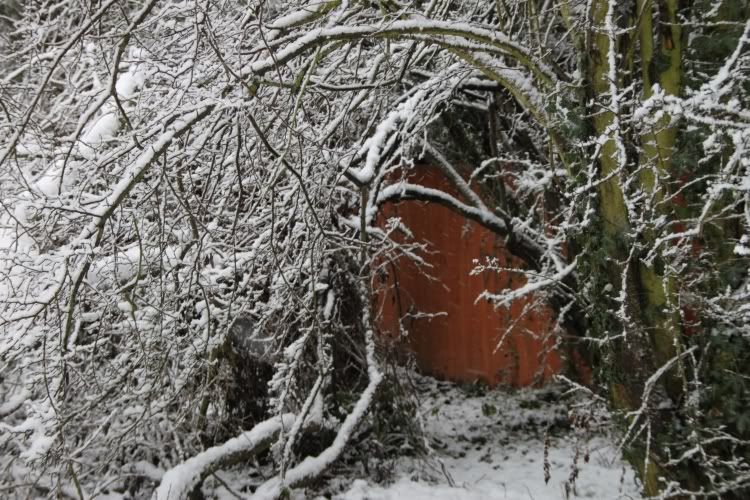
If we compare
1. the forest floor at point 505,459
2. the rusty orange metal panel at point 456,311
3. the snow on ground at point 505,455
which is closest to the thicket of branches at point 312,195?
the forest floor at point 505,459

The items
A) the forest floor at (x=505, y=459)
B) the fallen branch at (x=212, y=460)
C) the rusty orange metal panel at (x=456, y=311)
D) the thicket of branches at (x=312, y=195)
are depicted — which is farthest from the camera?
the rusty orange metal panel at (x=456, y=311)

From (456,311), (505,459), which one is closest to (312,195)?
(505,459)

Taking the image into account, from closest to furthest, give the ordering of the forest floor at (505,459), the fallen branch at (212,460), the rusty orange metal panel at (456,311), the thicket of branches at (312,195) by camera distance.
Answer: the thicket of branches at (312,195) < the fallen branch at (212,460) < the forest floor at (505,459) < the rusty orange metal panel at (456,311)

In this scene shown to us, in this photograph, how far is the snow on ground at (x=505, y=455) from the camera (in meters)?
5.09

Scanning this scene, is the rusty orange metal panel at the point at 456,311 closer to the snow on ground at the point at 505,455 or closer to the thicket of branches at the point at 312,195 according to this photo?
the snow on ground at the point at 505,455

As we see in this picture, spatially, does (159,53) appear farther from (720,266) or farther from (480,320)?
(480,320)

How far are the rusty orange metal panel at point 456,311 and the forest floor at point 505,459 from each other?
0.61 metres

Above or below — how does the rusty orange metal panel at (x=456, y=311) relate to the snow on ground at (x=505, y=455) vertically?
above

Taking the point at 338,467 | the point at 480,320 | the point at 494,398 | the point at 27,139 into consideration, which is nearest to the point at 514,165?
the point at 480,320

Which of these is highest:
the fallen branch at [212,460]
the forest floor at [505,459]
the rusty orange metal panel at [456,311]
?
the rusty orange metal panel at [456,311]

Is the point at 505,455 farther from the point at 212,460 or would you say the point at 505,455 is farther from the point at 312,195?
the point at 312,195

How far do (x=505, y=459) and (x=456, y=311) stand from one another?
309 centimetres

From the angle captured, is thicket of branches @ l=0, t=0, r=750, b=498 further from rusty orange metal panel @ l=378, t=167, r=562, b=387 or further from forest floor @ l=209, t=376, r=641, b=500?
rusty orange metal panel @ l=378, t=167, r=562, b=387

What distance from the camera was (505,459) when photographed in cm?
616
